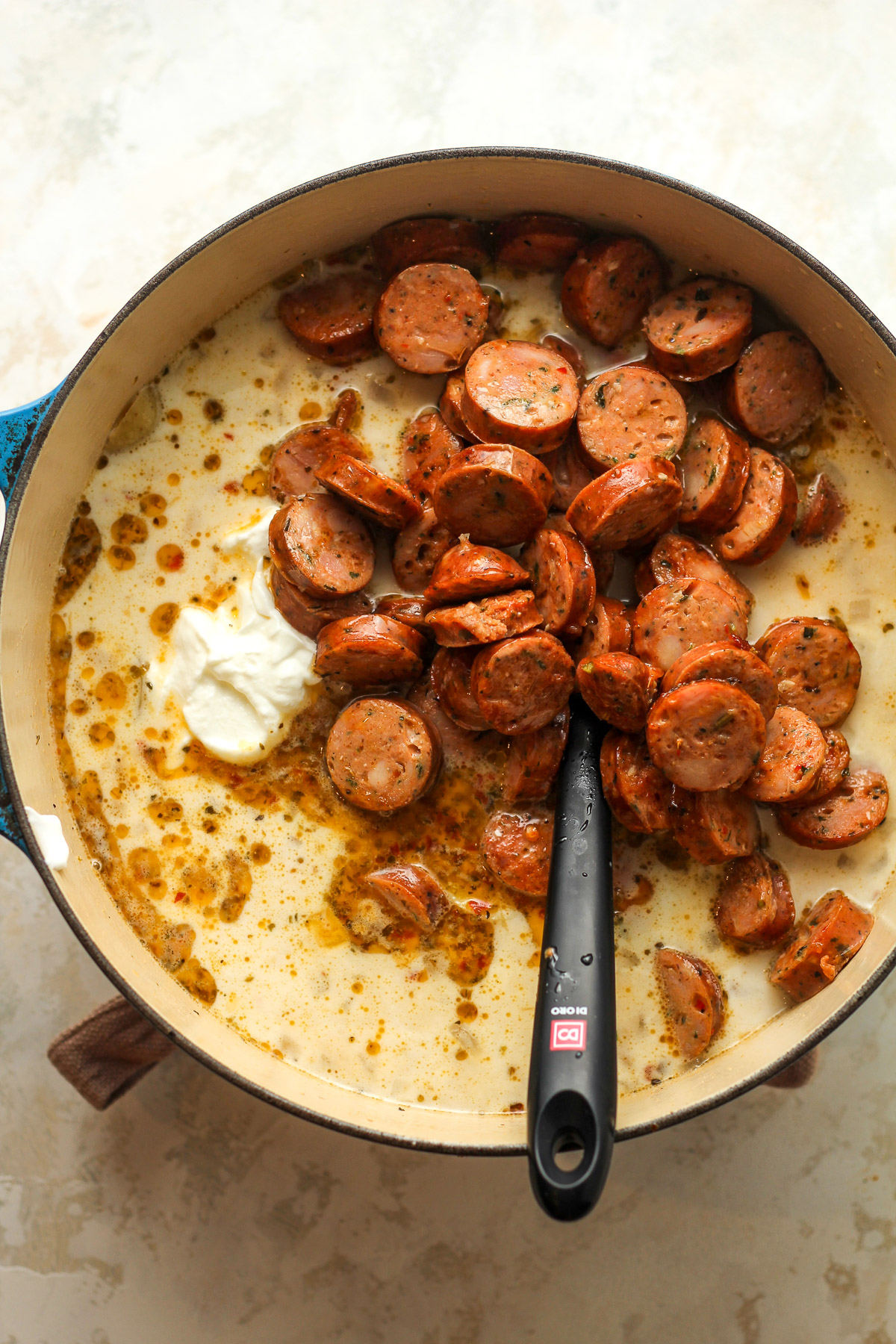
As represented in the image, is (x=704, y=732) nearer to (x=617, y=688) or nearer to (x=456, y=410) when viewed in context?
(x=617, y=688)

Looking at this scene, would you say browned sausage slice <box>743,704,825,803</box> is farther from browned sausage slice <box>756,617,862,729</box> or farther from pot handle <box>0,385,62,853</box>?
pot handle <box>0,385,62,853</box>

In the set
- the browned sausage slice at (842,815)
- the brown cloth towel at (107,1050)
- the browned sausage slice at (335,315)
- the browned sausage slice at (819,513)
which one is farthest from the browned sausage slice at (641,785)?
the brown cloth towel at (107,1050)

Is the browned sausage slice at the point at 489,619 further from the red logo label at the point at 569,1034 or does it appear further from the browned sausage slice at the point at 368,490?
the red logo label at the point at 569,1034

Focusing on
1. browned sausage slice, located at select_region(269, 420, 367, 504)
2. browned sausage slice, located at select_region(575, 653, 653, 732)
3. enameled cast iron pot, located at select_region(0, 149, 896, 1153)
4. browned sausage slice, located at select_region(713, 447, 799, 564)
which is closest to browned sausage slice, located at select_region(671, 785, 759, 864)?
browned sausage slice, located at select_region(575, 653, 653, 732)

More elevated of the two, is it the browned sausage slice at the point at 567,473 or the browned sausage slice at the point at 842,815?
the browned sausage slice at the point at 567,473

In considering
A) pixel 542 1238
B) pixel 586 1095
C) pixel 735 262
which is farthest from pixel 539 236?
pixel 542 1238

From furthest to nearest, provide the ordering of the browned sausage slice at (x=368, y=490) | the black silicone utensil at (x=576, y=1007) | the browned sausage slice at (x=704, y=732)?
1. the browned sausage slice at (x=368, y=490)
2. the browned sausage slice at (x=704, y=732)
3. the black silicone utensil at (x=576, y=1007)

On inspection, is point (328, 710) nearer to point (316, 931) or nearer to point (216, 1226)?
point (316, 931)
